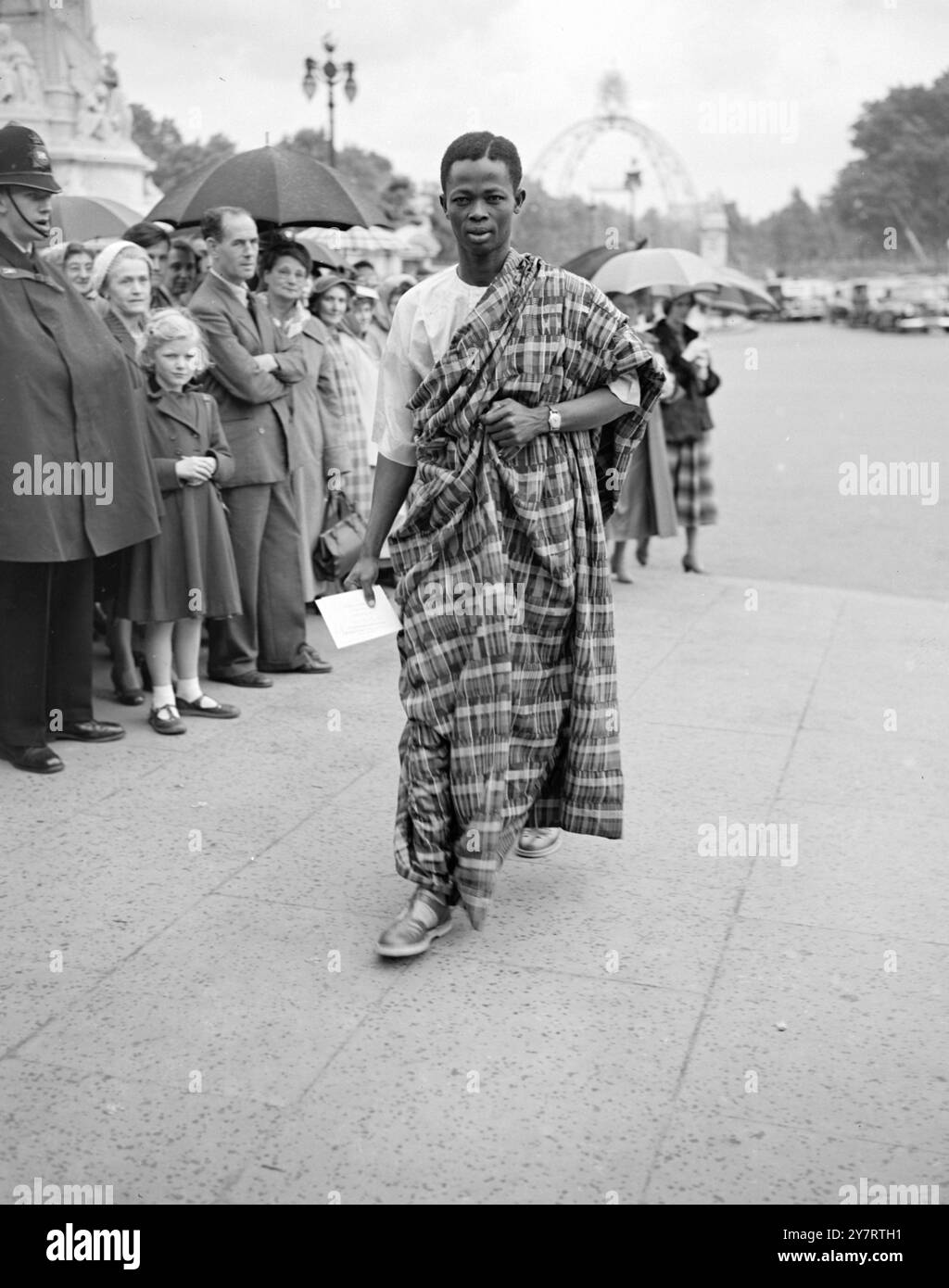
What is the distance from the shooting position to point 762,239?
173625 millimetres

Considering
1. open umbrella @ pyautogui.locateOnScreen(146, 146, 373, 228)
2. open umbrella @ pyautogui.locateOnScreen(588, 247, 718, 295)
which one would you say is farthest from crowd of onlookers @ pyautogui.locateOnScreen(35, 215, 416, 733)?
open umbrella @ pyautogui.locateOnScreen(588, 247, 718, 295)

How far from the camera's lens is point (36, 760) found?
5594mm

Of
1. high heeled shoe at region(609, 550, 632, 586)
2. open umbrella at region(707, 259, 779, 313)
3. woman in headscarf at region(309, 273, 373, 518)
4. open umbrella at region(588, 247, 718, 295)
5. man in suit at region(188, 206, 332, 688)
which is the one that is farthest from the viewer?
open umbrella at region(707, 259, 779, 313)

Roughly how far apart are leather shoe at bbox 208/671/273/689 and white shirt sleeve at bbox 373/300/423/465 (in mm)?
2765

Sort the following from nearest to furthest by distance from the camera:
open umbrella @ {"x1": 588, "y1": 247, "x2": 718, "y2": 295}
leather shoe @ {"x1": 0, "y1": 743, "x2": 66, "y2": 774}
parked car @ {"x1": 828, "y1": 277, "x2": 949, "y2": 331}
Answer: leather shoe @ {"x1": 0, "y1": 743, "x2": 66, "y2": 774}
open umbrella @ {"x1": 588, "y1": 247, "x2": 718, "y2": 295}
parked car @ {"x1": 828, "y1": 277, "x2": 949, "y2": 331}

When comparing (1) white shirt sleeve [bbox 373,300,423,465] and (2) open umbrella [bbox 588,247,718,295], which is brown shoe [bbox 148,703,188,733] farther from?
(2) open umbrella [bbox 588,247,718,295]

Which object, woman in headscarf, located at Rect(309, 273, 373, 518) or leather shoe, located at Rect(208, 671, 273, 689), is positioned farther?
woman in headscarf, located at Rect(309, 273, 373, 518)

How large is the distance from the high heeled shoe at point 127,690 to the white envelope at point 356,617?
96.0 inches

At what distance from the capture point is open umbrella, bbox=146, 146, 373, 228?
8000 millimetres

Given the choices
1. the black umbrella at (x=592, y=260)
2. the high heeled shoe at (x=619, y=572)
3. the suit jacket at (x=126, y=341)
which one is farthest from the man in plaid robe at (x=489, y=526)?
the black umbrella at (x=592, y=260)

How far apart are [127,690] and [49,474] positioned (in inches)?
51.2

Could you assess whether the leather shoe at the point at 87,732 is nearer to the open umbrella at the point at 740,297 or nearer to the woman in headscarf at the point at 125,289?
the woman in headscarf at the point at 125,289

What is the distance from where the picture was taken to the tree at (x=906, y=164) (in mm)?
100250

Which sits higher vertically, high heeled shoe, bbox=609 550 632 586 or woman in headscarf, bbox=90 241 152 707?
woman in headscarf, bbox=90 241 152 707
